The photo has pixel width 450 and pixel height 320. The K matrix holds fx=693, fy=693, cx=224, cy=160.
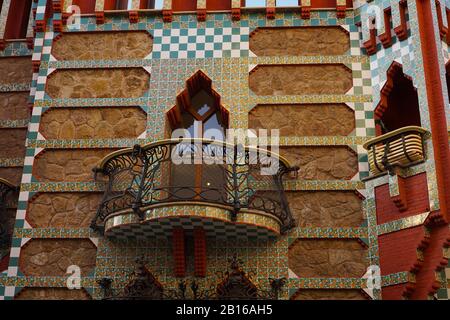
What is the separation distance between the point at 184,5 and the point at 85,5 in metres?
1.79

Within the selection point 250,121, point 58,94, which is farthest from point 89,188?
point 250,121

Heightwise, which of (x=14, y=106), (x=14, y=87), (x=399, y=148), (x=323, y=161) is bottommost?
(x=399, y=148)

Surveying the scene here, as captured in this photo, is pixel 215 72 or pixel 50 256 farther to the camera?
pixel 215 72

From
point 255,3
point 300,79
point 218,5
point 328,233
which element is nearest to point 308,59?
point 300,79

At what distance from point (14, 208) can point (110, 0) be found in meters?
4.10

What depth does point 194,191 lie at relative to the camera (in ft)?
31.4

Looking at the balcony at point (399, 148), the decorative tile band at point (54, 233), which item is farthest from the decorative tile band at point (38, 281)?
the balcony at point (399, 148)

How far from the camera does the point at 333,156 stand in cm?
1088

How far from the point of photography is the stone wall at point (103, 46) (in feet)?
39.1

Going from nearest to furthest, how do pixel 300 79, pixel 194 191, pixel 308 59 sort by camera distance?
1. pixel 194 191
2. pixel 300 79
3. pixel 308 59

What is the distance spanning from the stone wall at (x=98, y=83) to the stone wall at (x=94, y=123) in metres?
0.28

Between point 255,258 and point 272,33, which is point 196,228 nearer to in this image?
point 255,258

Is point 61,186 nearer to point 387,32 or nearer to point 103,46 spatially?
point 103,46

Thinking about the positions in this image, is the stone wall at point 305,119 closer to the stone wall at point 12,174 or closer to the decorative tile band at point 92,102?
the decorative tile band at point 92,102
